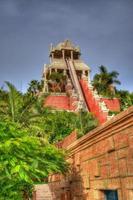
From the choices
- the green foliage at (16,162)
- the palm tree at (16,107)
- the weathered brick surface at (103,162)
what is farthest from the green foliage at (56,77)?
the green foliage at (16,162)

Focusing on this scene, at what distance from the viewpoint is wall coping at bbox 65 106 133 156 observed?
7.72 m

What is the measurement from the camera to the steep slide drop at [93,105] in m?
41.8

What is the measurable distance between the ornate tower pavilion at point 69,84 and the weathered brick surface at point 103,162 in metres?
23.2

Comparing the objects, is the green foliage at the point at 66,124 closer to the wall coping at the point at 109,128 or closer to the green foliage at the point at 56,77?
the green foliage at the point at 56,77

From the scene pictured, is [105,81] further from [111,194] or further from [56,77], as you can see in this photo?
[111,194]

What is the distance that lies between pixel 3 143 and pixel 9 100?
1517 cm

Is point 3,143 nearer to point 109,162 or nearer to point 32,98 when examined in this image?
point 109,162

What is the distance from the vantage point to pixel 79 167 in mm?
11773

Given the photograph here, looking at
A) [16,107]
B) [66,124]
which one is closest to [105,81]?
[66,124]

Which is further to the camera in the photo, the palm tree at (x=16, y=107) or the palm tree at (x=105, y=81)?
the palm tree at (x=105, y=81)

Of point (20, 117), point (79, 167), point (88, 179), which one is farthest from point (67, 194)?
point (20, 117)

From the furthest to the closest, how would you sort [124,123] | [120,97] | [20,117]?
[120,97] → [20,117] → [124,123]

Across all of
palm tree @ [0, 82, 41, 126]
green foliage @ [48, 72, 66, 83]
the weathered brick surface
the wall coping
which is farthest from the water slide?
the wall coping

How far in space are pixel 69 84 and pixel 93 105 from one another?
6.72 meters
